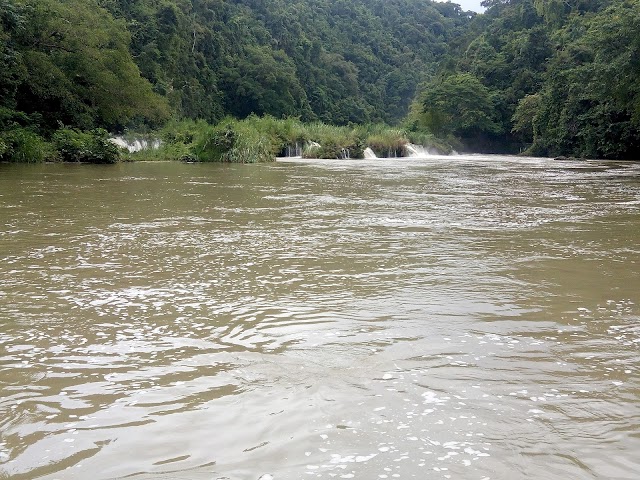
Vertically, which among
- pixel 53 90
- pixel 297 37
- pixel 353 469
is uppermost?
pixel 297 37

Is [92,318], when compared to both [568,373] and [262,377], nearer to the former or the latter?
[262,377]

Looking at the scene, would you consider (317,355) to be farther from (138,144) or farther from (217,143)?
(138,144)

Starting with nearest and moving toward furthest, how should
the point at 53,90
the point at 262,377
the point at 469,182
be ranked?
the point at 262,377
the point at 469,182
the point at 53,90

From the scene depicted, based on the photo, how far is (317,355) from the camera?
3184 mm

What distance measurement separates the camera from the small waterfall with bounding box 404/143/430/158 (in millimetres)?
41375

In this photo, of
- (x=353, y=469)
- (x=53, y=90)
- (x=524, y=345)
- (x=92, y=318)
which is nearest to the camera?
(x=353, y=469)

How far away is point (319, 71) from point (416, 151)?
1629 inches

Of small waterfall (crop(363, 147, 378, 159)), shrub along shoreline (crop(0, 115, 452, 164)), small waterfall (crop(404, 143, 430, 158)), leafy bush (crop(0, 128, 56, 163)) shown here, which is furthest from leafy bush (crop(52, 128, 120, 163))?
small waterfall (crop(404, 143, 430, 158))

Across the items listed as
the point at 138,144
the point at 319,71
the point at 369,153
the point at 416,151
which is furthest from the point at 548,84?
the point at 319,71

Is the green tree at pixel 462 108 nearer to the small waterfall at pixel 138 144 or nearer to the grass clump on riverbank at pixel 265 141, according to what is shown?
the grass clump on riverbank at pixel 265 141

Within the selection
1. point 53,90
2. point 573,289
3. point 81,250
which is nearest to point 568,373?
point 573,289

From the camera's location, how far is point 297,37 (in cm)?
8244

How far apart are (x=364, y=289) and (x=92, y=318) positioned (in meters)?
1.89

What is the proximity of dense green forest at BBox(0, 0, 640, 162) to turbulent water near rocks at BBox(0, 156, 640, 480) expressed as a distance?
1911cm
